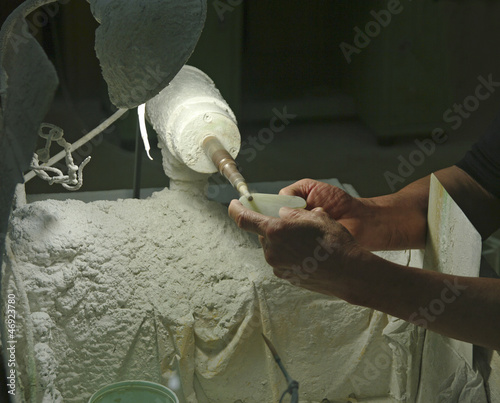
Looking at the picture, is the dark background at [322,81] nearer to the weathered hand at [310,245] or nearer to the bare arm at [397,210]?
the bare arm at [397,210]

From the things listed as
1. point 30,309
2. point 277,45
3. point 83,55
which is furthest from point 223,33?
point 30,309

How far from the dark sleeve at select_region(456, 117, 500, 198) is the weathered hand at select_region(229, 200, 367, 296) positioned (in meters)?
0.44

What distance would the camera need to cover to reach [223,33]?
5.70 ft

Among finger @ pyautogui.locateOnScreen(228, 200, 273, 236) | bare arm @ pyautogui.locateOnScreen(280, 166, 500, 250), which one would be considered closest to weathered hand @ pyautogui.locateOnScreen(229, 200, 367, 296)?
finger @ pyautogui.locateOnScreen(228, 200, 273, 236)

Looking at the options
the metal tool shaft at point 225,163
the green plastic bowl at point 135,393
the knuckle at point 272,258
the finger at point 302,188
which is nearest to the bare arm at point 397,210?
the finger at point 302,188

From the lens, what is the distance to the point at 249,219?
1.12 m

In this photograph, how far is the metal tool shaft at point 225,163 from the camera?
119cm

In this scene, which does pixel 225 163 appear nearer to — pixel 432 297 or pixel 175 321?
pixel 175 321

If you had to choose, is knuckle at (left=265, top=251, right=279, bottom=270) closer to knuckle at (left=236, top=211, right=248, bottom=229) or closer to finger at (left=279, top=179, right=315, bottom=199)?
knuckle at (left=236, top=211, right=248, bottom=229)

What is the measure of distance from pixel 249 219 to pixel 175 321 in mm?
324

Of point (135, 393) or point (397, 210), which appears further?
point (397, 210)

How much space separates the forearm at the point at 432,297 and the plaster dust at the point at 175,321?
1.01 feet

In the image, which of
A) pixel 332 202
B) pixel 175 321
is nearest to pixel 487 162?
pixel 332 202

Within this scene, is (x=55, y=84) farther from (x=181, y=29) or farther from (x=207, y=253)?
(x=207, y=253)
